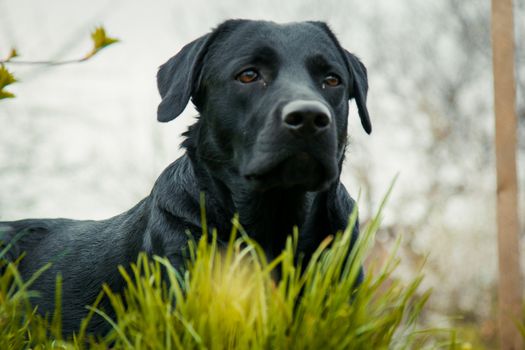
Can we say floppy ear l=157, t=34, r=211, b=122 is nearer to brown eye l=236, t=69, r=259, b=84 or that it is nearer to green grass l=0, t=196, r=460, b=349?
brown eye l=236, t=69, r=259, b=84

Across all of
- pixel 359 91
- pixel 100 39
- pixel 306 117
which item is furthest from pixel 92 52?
pixel 359 91

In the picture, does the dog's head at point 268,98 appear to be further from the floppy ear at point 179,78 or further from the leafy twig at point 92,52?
the leafy twig at point 92,52

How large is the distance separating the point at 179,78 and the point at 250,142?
0.54 metres

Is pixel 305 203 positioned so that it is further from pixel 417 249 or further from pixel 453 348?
pixel 417 249

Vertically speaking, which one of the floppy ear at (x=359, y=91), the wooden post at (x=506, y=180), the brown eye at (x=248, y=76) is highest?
the brown eye at (x=248, y=76)

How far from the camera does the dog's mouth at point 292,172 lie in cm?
284

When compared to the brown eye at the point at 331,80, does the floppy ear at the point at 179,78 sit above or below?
above

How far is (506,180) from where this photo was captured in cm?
381

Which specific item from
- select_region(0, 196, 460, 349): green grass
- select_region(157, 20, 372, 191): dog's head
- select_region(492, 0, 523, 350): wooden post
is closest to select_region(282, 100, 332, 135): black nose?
select_region(157, 20, 372, 191): dog's head

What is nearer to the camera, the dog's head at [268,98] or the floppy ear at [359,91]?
the dog's head at [268,98]

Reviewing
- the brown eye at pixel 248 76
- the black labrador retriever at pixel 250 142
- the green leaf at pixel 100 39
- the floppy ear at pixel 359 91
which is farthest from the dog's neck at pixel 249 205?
the green leaf at pixel 100 39

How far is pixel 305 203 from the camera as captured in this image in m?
3.31

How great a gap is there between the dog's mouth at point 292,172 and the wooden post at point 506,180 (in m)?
1.35

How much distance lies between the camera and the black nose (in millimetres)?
2705
